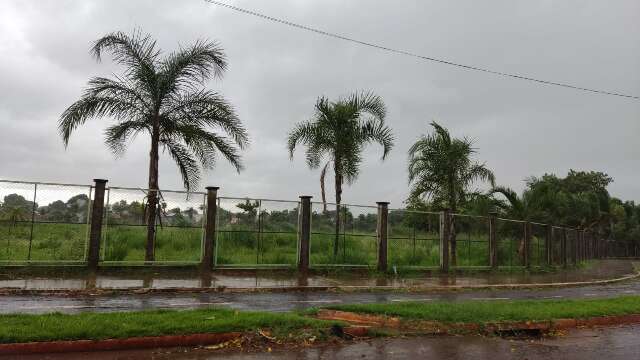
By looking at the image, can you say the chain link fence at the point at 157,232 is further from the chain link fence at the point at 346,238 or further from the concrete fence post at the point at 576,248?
the concrete fence post at the point at 576,248

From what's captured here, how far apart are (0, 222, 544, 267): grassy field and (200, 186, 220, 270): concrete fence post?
224 mm

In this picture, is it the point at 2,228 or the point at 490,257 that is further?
the point at 490,257

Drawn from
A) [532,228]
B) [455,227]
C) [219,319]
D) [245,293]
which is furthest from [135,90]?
[532,228]

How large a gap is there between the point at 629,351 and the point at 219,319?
542cm

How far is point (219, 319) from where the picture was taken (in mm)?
8109

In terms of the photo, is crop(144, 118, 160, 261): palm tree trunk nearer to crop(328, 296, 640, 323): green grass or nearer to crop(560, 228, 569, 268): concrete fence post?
crop(328, 296, 640, 323): green grass

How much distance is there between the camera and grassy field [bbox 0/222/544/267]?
14734 millimetres

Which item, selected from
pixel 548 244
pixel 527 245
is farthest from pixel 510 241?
pixel 548 244

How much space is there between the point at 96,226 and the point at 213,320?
828cm

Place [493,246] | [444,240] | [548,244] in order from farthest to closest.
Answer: [548,244]
[493,246]
[444,240]

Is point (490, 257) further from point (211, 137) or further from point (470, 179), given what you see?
point (211, 137)

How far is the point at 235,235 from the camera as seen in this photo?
17.4 metres

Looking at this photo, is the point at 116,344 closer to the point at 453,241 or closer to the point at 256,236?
the point at 256,236

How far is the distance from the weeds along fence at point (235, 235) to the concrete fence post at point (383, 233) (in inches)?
1.3
